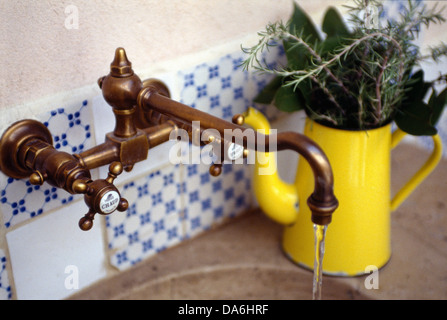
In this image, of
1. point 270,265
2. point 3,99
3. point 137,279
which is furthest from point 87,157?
point 270,265

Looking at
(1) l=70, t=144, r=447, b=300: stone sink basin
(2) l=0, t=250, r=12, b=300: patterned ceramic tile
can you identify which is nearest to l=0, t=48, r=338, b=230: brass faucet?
(2) l=0, t=250, r=12, b=300: patterned ceramic tile

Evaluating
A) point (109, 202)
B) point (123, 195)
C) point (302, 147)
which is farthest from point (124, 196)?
point (302, 147)

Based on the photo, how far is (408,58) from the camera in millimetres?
762

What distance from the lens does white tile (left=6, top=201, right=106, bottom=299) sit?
2.28ft

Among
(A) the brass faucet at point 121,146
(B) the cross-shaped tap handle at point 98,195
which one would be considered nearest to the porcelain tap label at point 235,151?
(A) the brass faucet at point 121,146

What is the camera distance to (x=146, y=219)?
833mm

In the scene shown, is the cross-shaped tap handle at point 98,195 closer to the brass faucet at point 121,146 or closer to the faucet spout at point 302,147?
the brass faucet at point 121,146

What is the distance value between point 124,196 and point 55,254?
0.12 meters

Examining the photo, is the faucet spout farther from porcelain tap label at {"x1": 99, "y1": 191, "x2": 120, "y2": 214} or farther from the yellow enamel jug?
the yellow enamel jug

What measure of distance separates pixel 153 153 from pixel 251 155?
148 mm

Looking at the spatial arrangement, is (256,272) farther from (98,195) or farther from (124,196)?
(98,195)

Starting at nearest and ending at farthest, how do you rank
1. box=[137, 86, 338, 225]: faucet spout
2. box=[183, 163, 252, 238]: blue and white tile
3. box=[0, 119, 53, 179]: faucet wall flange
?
1. box=[137, 86, 338, 225]: faucet spout
2. box=[0, 119, 53, 179]: faucet wall flange
3. box=[183, 163, 252, 238]: blue and white tile
